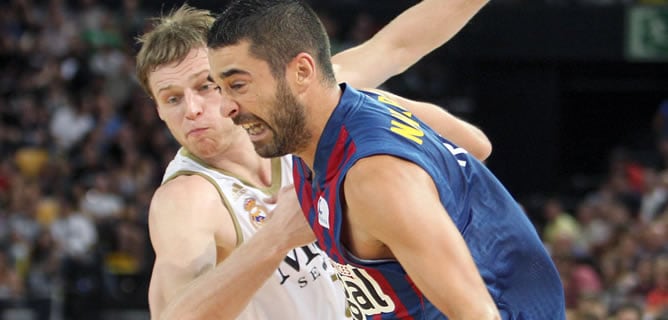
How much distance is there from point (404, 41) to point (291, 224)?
1.07m

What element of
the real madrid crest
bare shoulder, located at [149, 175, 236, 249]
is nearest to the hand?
bare shoulder, located at [149, 175, 236, 249]

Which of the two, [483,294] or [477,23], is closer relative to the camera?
[483,294]

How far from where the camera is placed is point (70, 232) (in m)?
14.7

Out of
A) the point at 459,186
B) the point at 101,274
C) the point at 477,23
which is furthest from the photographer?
the point at 477,23

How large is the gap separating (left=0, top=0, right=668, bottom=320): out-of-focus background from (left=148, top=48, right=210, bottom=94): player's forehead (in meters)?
7.02

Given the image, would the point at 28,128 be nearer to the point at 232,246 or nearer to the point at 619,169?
the point at 619,169

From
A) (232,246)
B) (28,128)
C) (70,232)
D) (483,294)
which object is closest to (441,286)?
(483,294)

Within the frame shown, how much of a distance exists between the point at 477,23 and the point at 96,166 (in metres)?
6.84

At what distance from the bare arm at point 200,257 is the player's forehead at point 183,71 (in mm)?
394

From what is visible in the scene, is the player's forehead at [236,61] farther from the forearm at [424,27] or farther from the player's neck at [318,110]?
the forearm at [424,27]

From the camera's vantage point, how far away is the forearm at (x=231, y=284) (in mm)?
3834

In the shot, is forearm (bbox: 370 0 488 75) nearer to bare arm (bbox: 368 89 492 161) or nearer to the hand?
bare arm (bbox: 368 89 492 161)

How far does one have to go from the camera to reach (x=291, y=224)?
3.73m

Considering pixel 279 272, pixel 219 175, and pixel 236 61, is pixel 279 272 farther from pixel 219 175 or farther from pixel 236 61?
pixel 236 61
